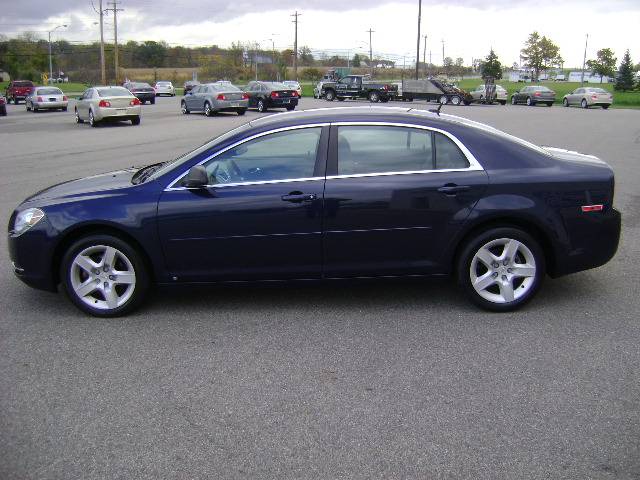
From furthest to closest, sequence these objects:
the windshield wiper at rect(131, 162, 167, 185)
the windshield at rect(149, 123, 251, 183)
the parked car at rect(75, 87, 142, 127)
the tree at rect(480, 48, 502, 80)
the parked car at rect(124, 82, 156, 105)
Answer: the tree at rect(480, 48, 502, 80) → the parked car at rect(124, 82, 156, 105) → the parked car at rect(75, 87, 142, 127) → the windshield wiper at rect(131, 162, 167, 185) → the windshield at rect(149, 123, 251, 183)

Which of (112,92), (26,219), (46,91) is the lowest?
(26,219)

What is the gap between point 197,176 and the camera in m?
4.95

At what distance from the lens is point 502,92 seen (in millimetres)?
51219

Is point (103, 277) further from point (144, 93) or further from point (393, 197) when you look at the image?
point (144, 93)

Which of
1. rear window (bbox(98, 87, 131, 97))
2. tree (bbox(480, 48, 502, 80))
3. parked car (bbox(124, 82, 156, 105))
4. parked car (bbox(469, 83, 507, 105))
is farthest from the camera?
tree (bbox(480, 48, 502, 80))

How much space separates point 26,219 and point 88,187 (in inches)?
21.6

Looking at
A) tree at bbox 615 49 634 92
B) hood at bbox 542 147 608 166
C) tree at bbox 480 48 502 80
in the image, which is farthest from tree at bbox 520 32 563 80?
hood at bbox 542 147 608 166

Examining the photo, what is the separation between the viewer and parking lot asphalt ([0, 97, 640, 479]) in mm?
3189

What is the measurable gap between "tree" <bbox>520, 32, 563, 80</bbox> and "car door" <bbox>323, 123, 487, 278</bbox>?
144963 mm

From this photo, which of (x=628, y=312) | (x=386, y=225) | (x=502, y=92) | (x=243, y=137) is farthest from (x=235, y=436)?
(x=502, y=92)

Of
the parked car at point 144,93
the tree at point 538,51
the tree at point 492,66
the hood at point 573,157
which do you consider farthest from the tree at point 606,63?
the hood at point 573,157

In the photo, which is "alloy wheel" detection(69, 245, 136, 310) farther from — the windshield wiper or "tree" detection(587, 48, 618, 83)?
"tree" detection(587, 48, 618, 83)

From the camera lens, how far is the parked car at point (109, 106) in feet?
83.0

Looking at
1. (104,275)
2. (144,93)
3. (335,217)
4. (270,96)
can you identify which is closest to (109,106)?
(270,96)
